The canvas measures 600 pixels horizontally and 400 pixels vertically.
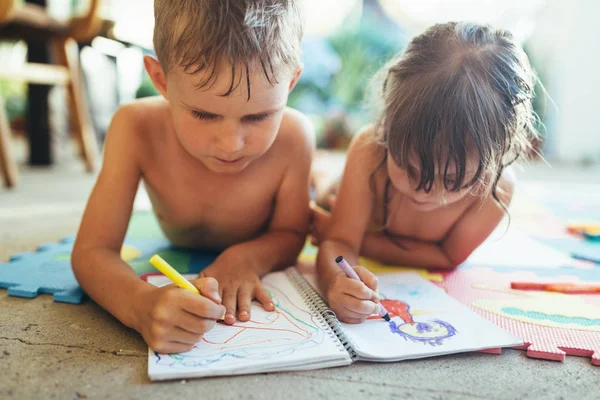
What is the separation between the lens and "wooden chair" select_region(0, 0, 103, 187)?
5.00ft

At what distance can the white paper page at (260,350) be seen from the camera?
21.0 inches

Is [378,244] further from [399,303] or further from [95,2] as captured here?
[95,2]

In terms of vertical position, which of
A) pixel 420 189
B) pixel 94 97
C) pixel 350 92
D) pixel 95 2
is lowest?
pixel 94 97

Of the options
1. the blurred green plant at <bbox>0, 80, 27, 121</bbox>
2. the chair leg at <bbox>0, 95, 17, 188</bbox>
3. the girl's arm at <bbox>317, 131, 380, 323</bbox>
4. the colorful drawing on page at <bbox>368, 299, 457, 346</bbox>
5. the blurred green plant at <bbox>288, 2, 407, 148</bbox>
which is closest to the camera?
the colorful drawing on page at <bbox>368, 299, 457, 346</bbox>

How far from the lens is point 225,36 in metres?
0.64

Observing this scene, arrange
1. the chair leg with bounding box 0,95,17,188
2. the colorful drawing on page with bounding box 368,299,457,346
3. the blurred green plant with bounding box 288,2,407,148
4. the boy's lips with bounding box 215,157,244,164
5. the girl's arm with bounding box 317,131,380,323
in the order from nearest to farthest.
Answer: the colorful drawing on page with bounding box 368,299,457,346
the boy's lips with bounding box 215,157,244,164
the girl's arm with bounding box 317,131,380,323
the chair leg with bounding box 0,95,17,188
the blurred green plant with bounding box 288,2,407,148

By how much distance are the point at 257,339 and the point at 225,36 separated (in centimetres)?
37

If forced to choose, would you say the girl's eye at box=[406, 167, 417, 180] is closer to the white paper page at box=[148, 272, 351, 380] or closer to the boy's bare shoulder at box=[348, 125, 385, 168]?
the boy's bare shoulder at box=[348, 125, 385, 168]

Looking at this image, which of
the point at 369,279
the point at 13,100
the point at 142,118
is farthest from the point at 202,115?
the point at 13,100

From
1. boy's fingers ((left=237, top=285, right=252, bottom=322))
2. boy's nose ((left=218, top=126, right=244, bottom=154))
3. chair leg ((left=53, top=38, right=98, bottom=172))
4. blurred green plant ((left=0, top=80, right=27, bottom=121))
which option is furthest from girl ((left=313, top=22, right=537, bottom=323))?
blurred green plant ((left=0, top=80, right=27, bottom=121))

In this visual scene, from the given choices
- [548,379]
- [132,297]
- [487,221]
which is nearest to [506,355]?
[548,379]

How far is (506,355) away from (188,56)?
20.7 inches

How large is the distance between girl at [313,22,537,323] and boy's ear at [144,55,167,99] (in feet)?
1.06

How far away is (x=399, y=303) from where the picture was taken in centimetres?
74
